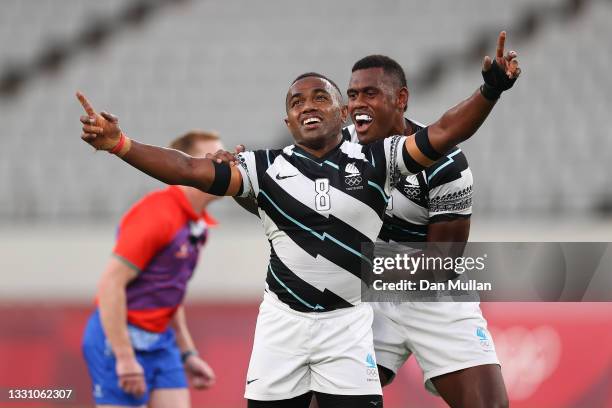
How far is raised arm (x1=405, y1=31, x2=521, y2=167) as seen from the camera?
3.96m

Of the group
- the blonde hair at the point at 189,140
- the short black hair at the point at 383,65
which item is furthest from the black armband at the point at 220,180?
the blonde hair at the point at 189,140

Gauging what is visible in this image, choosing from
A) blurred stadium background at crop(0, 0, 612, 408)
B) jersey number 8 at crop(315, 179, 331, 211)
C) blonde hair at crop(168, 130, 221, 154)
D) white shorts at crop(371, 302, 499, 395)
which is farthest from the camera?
blurred stadium background at crop(0, 0, 612, 408)

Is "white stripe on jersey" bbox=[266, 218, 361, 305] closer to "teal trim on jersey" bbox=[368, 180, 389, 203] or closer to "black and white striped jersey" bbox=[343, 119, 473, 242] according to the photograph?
"teal trim on jersey" bbox=[368, 180, 389, 203]

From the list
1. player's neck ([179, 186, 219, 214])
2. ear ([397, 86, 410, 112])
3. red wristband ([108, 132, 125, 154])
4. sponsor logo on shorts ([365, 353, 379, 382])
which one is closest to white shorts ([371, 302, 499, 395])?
sponsor logo on shorts ([365, 353, 379, 382])

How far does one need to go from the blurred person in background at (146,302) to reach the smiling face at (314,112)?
1.68 m

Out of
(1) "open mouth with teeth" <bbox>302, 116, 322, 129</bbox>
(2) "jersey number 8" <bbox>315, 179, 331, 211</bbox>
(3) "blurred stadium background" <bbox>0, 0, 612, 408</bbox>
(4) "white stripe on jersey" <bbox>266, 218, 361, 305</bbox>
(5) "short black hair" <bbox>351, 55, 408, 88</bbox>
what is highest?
(3) "blurred stadium background" <bbox>0, 0, 612, 408</bbox>

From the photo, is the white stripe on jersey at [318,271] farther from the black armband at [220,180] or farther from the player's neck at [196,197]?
the player's neck at [196,197]

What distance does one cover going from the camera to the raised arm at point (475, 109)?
3959 mm

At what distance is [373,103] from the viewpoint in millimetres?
5113

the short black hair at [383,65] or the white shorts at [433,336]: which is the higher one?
the short black hair at [383,65]

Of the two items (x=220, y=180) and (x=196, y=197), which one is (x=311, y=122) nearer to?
(x=220, y=180)

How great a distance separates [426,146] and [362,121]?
3.34 ft

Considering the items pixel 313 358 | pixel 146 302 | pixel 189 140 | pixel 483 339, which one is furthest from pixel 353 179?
pixel 189 140

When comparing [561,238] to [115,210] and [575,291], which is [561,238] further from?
[115,210]
